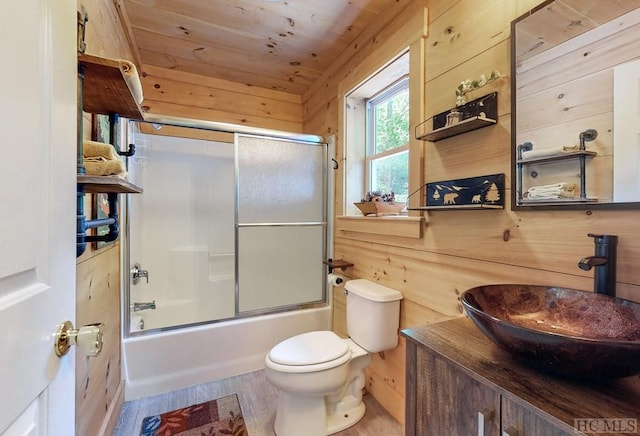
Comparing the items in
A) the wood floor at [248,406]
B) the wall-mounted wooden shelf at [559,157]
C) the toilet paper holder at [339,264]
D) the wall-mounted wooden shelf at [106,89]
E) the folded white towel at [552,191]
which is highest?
the wall-mounted wooden shelf at [106,89]

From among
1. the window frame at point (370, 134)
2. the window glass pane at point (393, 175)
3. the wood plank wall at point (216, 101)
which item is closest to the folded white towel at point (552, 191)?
the window glass pane at point (393, 175)

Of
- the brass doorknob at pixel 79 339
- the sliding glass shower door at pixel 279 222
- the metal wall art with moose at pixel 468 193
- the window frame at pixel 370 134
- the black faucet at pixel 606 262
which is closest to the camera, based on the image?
the brass doorknob at pixel 79 339

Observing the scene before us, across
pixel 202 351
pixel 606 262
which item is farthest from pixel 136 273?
pixel 606 262

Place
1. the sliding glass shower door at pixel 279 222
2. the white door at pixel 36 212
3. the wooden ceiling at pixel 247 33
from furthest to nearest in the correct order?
the sliding glass shower door at pixel 279 222 < the wooden ceiling at pixel 247 33 < the white door at pixel 36 212

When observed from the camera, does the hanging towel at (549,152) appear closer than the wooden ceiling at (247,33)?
Yes

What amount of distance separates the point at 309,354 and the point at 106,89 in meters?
1.46

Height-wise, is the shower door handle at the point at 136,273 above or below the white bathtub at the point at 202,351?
above

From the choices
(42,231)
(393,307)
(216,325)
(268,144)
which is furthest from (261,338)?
(42,231)

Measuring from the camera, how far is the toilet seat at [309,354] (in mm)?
1412

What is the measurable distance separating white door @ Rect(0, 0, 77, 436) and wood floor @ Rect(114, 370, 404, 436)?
4.22ft

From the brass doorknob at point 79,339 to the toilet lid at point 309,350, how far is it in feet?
3.28

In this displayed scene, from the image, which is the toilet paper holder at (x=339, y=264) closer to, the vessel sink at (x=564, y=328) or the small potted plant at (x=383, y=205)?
the small potted plant at (x=383, y=205)

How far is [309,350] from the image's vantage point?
1552 millimetres

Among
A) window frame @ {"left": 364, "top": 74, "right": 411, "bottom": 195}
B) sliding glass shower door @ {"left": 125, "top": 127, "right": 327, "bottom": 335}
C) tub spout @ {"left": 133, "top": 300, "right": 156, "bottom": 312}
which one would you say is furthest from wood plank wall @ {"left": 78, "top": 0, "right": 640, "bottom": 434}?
tub spout @ {"left": 133, "top": 300, "right": 156, "bottom": 312}
